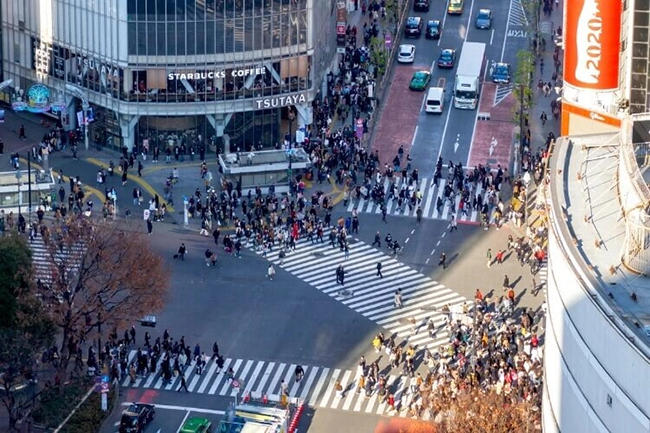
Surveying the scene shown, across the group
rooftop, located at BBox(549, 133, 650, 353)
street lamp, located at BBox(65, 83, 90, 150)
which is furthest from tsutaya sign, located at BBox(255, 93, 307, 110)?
rooftop, located at BBox(549, 133, 650, 353)

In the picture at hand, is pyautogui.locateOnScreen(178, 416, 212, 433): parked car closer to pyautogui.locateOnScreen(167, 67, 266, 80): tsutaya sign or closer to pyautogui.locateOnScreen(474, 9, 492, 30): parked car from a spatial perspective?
pyautogui.locateOnScreen(167, 67, 266, 80): tsutaya sign

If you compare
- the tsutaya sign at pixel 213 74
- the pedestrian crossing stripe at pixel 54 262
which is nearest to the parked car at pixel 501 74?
the tsutaya sign at pixel 213 74

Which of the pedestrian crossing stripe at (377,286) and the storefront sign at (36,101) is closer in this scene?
the pedestrian crossing stripe at (377,286)

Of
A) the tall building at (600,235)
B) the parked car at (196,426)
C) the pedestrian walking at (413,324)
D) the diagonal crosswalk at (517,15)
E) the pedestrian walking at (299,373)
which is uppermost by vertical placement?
the tall building at (600,235)

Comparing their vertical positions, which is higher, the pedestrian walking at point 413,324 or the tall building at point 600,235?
the tall building at point 600,235

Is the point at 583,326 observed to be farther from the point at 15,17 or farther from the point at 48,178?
the point at 15,17

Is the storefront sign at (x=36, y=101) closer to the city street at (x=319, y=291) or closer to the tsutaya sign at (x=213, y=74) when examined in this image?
the city street at (x=319, y=291)

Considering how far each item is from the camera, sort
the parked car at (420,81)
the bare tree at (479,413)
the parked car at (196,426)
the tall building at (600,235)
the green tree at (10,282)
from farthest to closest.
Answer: the parked car at (420,81)
the green tree at (10,282)
the parked car at (196,426)
the bare tree at (479,413)
the tall building at (600,235)

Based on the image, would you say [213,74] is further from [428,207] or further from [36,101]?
[428,207]
